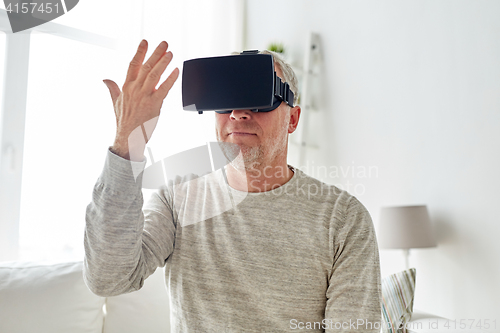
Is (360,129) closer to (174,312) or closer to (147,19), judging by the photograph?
(147,19)

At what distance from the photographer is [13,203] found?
5.88 ft

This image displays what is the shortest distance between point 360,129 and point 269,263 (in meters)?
1.47

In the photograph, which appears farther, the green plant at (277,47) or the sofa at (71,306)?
the green plant at (277,47)

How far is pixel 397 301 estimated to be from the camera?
4.58 ft

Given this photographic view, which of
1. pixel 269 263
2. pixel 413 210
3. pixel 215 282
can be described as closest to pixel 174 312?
pixel 215 282

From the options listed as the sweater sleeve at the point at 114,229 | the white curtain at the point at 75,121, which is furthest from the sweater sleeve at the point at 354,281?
the white curtain at the point at 75,121

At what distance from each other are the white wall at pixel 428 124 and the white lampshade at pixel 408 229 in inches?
5.5

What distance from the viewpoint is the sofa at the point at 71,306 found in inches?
46.3

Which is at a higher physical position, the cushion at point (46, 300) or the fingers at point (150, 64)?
the fingers at point (150, 64)

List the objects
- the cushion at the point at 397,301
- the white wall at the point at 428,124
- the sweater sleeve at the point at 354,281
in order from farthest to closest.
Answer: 1. the white wall at the point at 428,124
2. the cushion at the point at 397,301
3. the sweater sleeve at the point at 354,281

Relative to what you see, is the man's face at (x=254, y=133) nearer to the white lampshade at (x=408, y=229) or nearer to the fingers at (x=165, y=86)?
the fingers at (x=165, y=86)

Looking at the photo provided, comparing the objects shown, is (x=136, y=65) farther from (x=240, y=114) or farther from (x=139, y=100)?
(x=240, y=114)

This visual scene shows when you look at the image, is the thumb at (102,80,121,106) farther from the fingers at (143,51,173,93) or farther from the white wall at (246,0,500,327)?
the white wall at (246,0,500,327)

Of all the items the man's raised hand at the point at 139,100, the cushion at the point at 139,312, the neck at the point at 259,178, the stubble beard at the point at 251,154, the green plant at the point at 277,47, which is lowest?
the cushion at the point at 139,312
